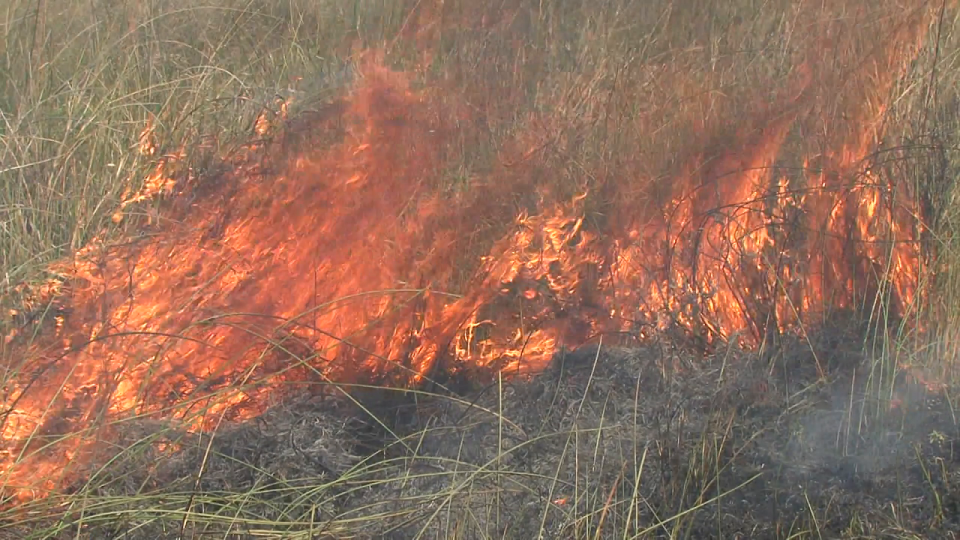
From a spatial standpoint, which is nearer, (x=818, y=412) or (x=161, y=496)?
(x=161, y=496)

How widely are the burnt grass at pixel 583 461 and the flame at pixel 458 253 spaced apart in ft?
0.29

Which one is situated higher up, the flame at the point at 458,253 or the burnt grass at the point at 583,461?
the flame at the point at 458,253

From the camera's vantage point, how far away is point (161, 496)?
1595 millimetres

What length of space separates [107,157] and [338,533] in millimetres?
1299

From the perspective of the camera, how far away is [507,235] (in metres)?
2.16

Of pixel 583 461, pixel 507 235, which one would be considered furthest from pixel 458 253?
pixel 583 461

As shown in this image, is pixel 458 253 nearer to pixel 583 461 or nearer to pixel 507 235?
pixel 507 235

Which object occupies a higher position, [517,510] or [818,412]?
[818,412]

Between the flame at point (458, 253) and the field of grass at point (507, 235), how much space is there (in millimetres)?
11

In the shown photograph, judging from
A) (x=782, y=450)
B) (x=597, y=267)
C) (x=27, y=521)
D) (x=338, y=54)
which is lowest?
(x=27, y=521)

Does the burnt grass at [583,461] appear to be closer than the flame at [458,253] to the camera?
Yes

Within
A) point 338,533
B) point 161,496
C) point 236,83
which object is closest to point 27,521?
point 161,496

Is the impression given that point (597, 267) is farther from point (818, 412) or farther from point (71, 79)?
point (71, 79)

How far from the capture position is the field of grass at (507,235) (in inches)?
67.2
